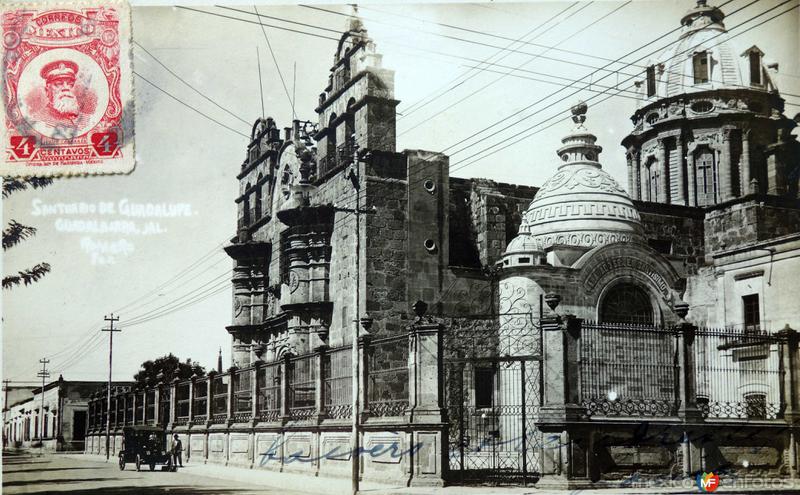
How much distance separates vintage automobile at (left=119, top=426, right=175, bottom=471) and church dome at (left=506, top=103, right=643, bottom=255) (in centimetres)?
1238

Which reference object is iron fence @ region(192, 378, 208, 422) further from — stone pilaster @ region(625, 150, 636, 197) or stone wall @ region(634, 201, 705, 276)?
stone pilaster @ region(625, 150, 636, 197)

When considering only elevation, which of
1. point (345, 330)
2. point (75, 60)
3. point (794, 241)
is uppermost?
point (75, 60)

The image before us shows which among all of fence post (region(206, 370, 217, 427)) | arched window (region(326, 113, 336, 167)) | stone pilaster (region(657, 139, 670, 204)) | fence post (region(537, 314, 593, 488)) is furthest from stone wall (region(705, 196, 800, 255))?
fence post (region(206, 370, 217, 427))

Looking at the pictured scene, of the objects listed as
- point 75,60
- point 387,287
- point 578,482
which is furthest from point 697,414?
point 75,60

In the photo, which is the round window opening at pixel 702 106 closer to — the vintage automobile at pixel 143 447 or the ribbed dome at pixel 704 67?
the ribbed dome at pixel 704 67

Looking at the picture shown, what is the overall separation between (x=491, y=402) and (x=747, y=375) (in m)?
6.71

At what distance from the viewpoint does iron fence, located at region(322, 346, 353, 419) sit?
1969 centimetres

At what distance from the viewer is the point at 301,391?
75.0 ft

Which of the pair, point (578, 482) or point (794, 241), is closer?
point (578, 482)

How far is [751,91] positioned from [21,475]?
1212 inches

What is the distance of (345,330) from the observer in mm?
26828

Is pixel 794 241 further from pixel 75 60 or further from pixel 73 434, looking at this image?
pixel 73 434

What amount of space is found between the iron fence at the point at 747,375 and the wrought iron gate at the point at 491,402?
3.88 meters

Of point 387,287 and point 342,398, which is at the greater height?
point 387,287
